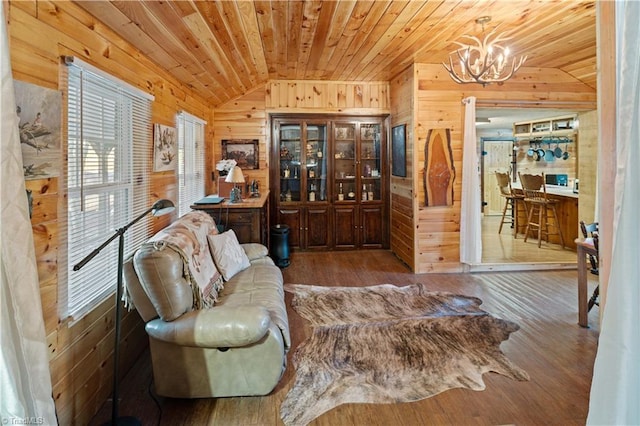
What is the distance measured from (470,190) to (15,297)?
4449mm

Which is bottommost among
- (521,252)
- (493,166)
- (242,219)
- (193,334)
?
(521,252)

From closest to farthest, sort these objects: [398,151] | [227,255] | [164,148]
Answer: [227,255] < [164,148] < [398,151]

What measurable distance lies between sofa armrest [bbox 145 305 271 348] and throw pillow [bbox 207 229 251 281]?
0.88 meters

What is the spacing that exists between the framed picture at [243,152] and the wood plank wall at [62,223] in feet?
10.2

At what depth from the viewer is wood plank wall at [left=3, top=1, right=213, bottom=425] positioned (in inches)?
61.7

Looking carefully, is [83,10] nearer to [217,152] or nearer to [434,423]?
[434,423]

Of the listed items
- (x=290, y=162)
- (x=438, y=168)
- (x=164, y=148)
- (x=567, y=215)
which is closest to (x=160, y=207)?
(x=164, y=148)

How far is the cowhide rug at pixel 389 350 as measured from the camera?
2.22 metres

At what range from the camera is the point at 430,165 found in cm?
462

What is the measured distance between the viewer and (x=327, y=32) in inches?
137

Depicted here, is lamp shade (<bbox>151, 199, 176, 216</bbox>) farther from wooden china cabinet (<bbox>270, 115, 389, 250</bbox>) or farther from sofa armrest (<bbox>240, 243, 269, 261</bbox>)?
wooden china cabinet (<bbox>270, 115, 389, 250</bbox>)

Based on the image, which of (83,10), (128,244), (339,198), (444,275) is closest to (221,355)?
(128,244)

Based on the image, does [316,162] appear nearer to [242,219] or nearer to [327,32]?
[242,219]

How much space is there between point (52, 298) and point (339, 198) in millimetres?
4553
